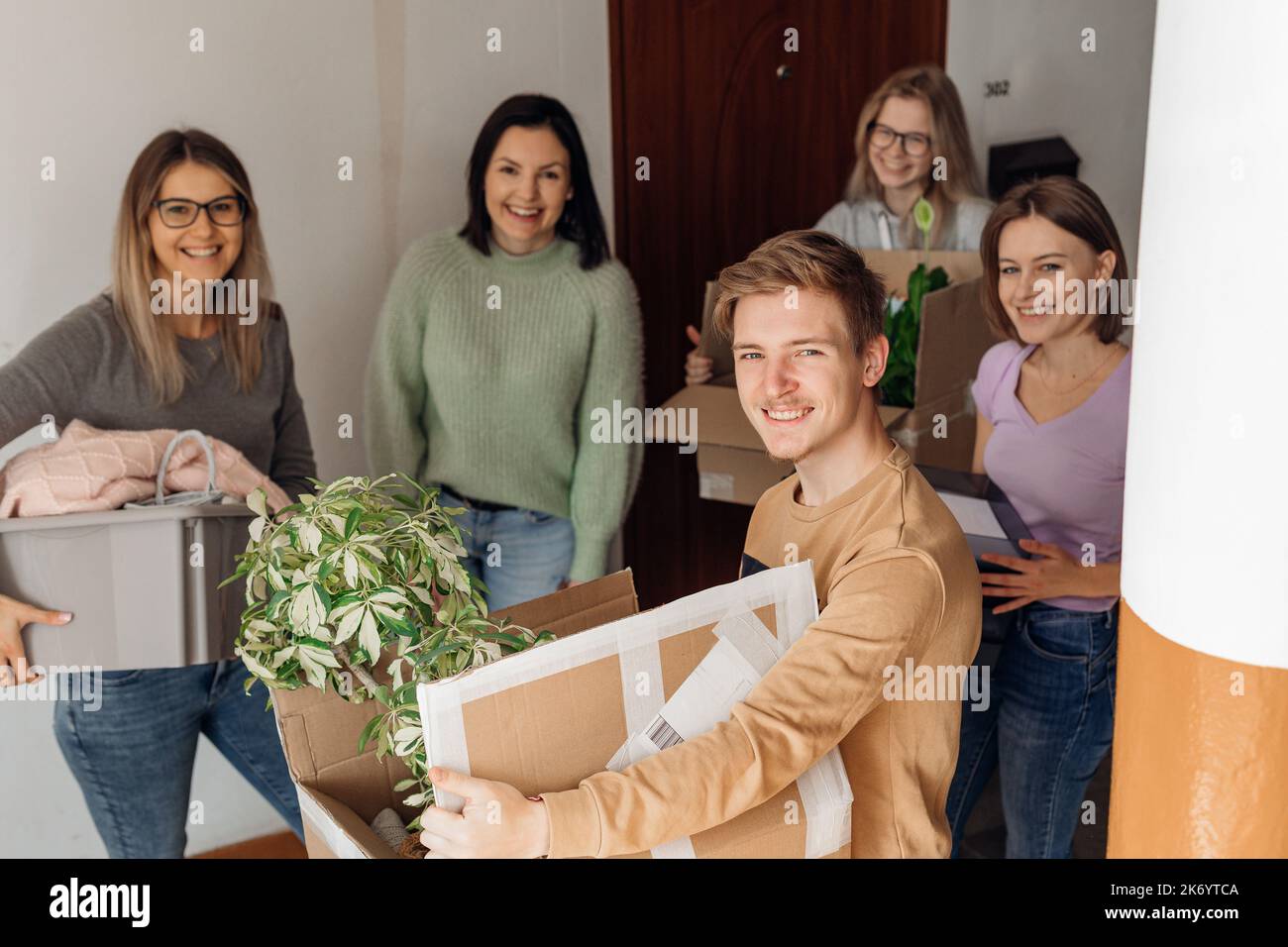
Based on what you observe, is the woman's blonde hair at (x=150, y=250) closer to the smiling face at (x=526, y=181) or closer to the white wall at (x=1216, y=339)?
the smiling face at (x=526, y=181)

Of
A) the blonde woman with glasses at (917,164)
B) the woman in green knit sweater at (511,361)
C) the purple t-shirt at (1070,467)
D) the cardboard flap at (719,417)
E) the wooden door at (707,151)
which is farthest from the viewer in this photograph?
the wooden door at (707,151)

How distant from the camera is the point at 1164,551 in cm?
119

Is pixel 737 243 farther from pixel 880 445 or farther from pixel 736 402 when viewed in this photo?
pixel 880 445

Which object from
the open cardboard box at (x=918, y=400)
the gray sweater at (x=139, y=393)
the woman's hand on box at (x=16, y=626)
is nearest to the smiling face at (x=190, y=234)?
the gray sweater at (x=139, y=393)

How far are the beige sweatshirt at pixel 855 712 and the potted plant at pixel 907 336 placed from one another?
1057mm

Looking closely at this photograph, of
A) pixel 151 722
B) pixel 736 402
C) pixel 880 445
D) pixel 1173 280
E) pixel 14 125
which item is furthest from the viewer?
pixel 736 402

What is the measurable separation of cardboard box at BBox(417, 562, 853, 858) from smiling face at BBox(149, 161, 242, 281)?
1191 mm

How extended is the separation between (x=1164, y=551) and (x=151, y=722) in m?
1.52

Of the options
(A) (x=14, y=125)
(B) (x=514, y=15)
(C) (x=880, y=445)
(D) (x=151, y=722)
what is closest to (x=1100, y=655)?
(C) (x=880, y=445)

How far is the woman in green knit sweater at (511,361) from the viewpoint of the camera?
2334 millimetres

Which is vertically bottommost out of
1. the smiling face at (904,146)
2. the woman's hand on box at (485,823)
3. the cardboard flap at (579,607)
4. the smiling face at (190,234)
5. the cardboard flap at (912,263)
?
the woman's hand on box at (485,823)

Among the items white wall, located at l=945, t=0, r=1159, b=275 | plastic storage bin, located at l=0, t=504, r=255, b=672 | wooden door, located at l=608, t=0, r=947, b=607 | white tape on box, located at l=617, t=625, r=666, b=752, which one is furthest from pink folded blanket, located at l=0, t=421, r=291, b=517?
white wall, located at l=945, t=0, r=1159, b=275

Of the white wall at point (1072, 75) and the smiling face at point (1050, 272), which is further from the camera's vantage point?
the white wall at point (1072, 75)

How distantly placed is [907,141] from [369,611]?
1.97m
